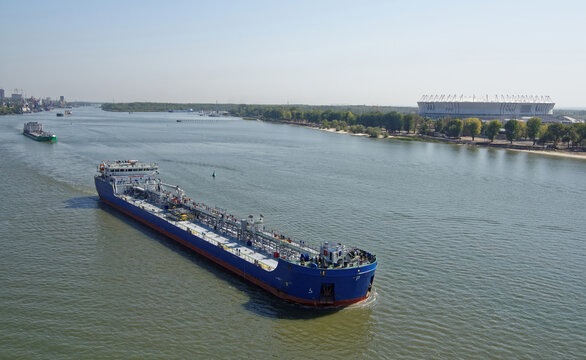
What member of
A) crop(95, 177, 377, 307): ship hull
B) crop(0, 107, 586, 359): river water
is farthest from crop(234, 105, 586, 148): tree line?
crop(95, 177, 377, 307): ship hull

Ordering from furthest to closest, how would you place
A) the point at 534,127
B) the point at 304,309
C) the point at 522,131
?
1. the point at 522,131
2. the point at 534,127
3. the point at 304,309

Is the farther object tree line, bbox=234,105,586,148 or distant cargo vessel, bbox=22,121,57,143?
tree line, bbox=234,105,586,148

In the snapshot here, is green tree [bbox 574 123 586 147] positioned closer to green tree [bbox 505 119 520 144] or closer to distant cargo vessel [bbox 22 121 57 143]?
green tree [bbox 505 119 520 144]

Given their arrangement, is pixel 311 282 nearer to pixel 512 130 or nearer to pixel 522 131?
pixel 512 130

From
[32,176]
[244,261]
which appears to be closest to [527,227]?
[244,261]

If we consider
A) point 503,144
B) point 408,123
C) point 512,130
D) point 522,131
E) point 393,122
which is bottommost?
point 503,144

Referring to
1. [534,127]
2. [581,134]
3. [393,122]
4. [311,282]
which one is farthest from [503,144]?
[311,282]
